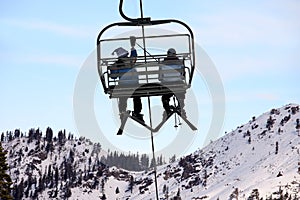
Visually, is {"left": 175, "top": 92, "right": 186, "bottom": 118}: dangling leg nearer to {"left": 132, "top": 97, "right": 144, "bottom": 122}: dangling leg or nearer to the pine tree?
{"left": 132, "top": 97, "right": 144, "bottom": 122}: dangling leg

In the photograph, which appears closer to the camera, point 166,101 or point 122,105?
point 122,105

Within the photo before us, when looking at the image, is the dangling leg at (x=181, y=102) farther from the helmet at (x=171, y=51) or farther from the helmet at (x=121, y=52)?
the helmet at (x=121, y=52)

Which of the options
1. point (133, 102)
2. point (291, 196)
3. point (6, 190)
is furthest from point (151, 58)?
point (291, 196)

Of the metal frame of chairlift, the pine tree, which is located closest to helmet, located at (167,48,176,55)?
the metal frame of chairlift

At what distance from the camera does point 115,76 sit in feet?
38.7

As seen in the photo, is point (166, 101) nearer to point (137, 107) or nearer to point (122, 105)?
point (137, 107)

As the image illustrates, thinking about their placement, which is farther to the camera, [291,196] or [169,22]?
[291,196]

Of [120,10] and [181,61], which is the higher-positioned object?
[120,10]

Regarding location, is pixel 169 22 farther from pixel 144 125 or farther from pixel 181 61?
pixel 144 125

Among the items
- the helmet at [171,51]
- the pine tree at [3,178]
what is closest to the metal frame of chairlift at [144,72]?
the helmet at [171,51]

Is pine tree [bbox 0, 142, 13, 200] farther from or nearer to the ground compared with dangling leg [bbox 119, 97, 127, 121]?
nearer to the ground

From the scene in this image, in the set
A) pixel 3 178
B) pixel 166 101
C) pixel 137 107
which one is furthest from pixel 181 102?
pixel 3 178

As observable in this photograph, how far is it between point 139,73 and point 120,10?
1.18 meters

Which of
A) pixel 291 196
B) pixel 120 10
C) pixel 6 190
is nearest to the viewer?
pixel 120 10
